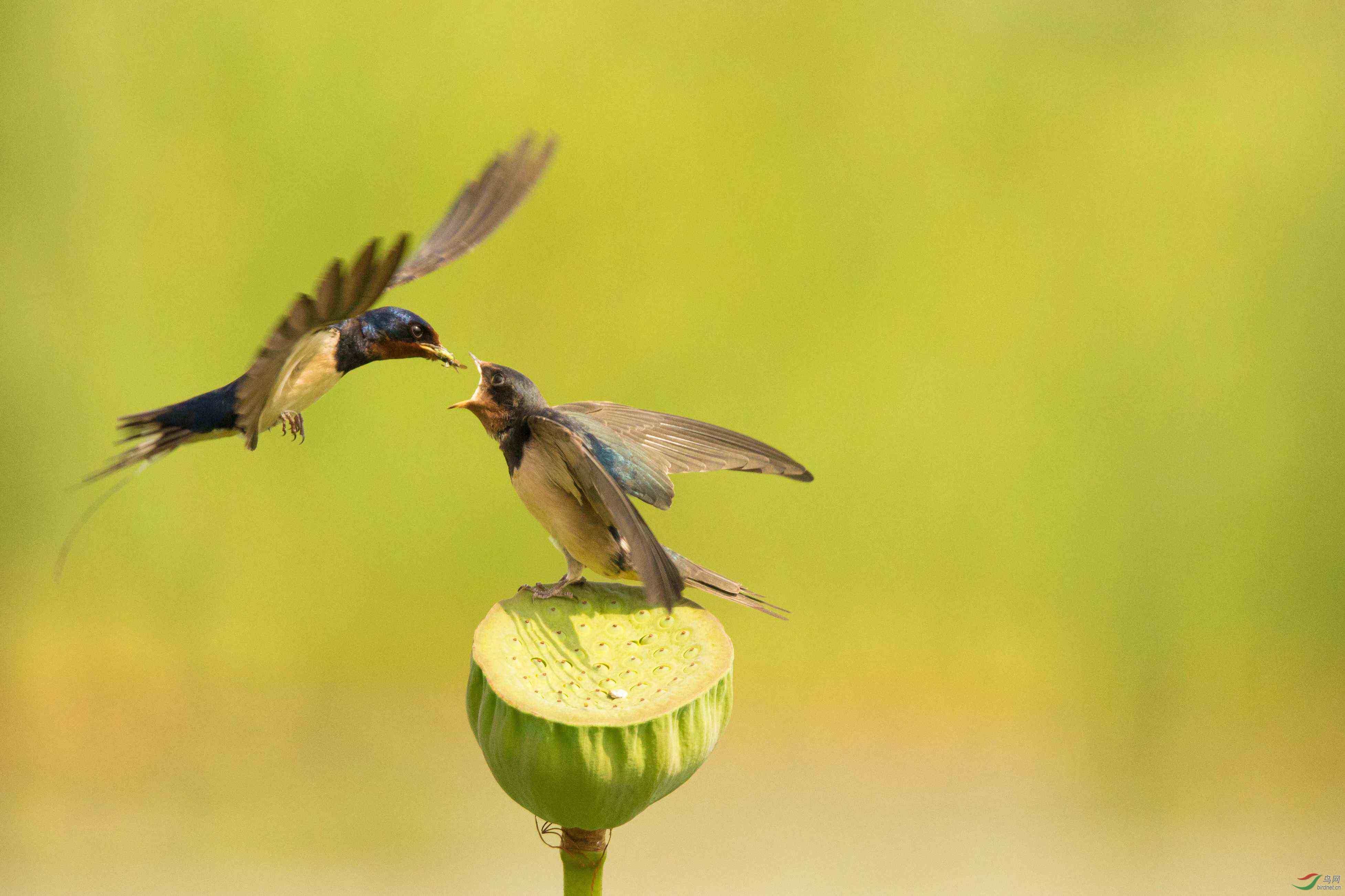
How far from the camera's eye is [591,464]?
2.84 ft

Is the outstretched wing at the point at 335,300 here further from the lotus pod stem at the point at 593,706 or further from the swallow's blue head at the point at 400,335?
the lotus pod stem at the point at 593,706

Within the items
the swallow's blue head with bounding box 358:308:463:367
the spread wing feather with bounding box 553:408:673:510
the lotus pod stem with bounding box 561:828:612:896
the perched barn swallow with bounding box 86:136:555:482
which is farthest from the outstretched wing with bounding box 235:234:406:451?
the lotus pod stem with bounding box 561:828:612:896

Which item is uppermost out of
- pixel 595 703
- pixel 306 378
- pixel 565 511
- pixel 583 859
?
pixel 306 378

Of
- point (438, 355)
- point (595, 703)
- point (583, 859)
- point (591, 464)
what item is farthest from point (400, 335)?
point (583, 859)

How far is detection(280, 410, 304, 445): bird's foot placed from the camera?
0.94 meters

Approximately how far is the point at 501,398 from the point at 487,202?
22cm

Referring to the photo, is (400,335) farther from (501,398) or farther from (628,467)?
(628,467)

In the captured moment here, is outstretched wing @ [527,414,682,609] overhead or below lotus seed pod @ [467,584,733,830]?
overhead

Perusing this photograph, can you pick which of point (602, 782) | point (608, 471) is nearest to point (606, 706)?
point (602, 782)

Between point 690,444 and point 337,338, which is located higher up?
point 337,338

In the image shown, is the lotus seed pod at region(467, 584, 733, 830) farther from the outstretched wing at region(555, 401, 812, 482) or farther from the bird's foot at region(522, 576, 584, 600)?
the outstretched wing at region(555, 401, 812, 482)

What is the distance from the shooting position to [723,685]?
2.74ft

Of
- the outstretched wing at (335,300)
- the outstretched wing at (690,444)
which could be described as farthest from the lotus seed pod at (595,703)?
the outstretched wing at (335,300)

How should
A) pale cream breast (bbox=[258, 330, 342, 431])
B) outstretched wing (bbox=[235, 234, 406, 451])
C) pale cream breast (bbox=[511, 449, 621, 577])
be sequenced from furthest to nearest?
pale cream breast (bbox=[511, 449, 621, 577])
pale cream breast (bbox=[258, 330, 342, 431])
outstretched wing (bbox=[235, 234, 406, 451])
